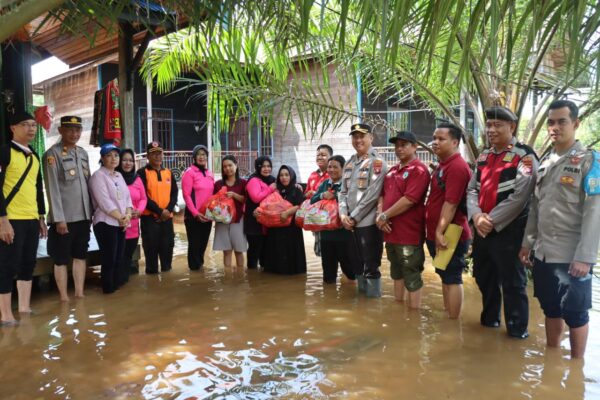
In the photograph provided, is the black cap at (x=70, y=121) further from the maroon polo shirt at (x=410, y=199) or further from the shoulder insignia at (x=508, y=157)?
the shoulder insignia at (x=508, y=157)

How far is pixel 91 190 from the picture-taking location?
530 cm

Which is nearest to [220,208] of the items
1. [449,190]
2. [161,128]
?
[449,190]

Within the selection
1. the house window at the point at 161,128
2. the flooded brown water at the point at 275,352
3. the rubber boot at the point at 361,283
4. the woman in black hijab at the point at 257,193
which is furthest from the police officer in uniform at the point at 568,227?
the house window at the point at 161,128

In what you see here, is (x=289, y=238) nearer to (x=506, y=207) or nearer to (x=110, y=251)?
(x=110, y=251)

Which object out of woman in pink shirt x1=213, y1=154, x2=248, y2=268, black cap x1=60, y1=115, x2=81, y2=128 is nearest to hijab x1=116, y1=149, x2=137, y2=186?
black cap x1=60, y1=115, x2=81, y2=128

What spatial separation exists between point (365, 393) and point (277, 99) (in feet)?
13.3

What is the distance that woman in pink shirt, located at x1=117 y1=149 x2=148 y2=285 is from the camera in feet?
19.4

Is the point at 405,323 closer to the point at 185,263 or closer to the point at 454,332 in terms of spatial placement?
the point at 454,332

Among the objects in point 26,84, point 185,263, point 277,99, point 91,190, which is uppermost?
point 26,84

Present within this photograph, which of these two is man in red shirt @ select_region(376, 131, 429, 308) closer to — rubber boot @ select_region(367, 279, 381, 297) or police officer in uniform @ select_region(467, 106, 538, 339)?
rubber boot @ select_region(367, 279, 381, 297)

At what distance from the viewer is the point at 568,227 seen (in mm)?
3316

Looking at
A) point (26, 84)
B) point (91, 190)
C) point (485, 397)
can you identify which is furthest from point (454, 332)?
point (26, 84)

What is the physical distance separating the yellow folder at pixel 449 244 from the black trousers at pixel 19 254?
3.65 metres

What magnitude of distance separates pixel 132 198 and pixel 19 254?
173cm
